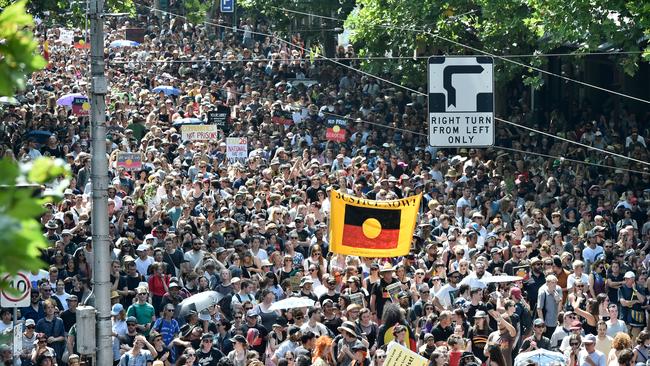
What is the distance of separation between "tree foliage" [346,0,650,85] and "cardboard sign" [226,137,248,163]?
13.3 ft

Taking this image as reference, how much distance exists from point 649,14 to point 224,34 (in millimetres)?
32131

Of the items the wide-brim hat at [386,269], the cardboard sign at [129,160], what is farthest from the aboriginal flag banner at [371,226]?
the cardboard sign at [129,160]

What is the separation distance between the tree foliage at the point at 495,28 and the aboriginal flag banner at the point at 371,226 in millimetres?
4824

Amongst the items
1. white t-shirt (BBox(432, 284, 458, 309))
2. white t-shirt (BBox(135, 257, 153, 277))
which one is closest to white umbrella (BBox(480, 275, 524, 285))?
white t-shirt (BBox(432, 284, 458, 309))

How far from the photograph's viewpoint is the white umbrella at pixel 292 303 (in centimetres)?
1636

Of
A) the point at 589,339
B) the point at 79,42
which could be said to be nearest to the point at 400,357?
the point at 589,339

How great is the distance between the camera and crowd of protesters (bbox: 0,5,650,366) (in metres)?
16.0

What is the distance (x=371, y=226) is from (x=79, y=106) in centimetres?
1388

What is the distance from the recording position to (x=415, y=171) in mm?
27234

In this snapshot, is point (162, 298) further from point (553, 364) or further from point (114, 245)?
point (553, 364)

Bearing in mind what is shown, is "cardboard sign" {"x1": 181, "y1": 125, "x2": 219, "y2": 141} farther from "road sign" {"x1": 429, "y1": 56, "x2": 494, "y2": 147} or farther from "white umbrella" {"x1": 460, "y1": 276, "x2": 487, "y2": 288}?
"road sign" {"x1": 429, "y1": 56, "x2": 494, "y2": 147}

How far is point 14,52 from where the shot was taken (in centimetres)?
416

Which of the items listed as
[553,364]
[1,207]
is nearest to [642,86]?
[553,364]

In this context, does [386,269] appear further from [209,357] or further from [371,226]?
[209,357]
